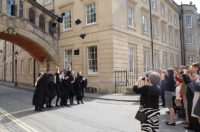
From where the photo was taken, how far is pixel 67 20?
26359mm

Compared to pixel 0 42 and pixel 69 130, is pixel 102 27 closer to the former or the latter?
pixel 69 130

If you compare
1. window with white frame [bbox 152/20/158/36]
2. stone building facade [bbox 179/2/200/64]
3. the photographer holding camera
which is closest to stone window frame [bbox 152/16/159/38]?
window with white frame [bbox 152/20/158/36]

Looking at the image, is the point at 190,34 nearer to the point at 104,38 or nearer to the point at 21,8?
the point at 104,38

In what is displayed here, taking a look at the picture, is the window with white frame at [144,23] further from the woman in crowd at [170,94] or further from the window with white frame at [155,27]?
the woman in crowd at [170,94]

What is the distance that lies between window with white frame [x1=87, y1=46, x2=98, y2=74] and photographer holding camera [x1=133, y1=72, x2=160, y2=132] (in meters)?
17.5

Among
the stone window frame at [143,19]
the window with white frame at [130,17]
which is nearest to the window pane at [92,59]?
the window with white frame at [130,17]

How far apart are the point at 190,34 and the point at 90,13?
25330mm

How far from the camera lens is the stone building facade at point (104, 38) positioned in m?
22.1

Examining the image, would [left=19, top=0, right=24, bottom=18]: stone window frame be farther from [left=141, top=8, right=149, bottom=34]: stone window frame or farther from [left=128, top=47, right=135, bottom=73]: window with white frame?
[left=141, top=8, right=149, bottom=34]: stone window frame

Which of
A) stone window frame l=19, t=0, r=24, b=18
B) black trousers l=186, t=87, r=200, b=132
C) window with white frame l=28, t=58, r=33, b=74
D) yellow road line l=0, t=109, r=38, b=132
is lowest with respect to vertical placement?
yellow road line l=0, t=109, r=38, b=132

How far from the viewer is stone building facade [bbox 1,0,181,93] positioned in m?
22.1

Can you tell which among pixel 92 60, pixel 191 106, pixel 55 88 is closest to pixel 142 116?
pixel 191 106

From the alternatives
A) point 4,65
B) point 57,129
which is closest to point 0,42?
point 4,65

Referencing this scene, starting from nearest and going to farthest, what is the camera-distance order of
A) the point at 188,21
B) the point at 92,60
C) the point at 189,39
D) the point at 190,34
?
the point at 92,60 → the point at 190,34 → the point at 189,39 → the point at 188,21
